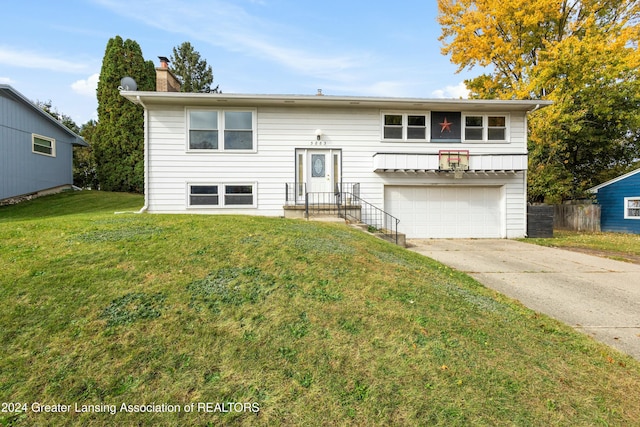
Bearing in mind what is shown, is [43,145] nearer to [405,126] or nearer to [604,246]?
[405,126]

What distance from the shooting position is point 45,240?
177 inches

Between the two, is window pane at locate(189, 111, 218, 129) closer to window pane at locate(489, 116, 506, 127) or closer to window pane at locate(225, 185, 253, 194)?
window pane at locate(225, 185, 253, 194)

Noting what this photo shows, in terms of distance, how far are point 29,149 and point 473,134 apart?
771 inches

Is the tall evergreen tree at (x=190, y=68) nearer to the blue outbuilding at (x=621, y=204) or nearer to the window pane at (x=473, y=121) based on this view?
the window pane at (x=473, y=121)

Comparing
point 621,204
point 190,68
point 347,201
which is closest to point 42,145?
point 347,201

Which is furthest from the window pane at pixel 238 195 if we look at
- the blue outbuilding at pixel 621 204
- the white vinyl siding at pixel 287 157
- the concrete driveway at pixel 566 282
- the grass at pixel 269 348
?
the blue outbuilding at pixel 621 204

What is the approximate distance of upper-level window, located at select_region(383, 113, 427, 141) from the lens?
37.0 ft

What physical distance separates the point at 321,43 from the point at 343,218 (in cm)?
880

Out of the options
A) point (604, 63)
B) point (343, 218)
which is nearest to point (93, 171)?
point (343, 218)

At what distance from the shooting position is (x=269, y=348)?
2.61m

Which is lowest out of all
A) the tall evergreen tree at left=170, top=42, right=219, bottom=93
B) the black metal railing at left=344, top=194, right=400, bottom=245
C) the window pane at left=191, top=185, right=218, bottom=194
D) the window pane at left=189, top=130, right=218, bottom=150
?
the black metal railing at left=344, top=194, right=400, bottom=245

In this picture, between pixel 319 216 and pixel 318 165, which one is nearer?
pixel 319 216

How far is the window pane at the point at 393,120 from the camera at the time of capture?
11.3 m

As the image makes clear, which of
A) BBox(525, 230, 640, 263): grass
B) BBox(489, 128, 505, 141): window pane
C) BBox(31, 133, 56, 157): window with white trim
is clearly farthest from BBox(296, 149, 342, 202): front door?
BBox(31, 133, 56, 157): window with white trim
